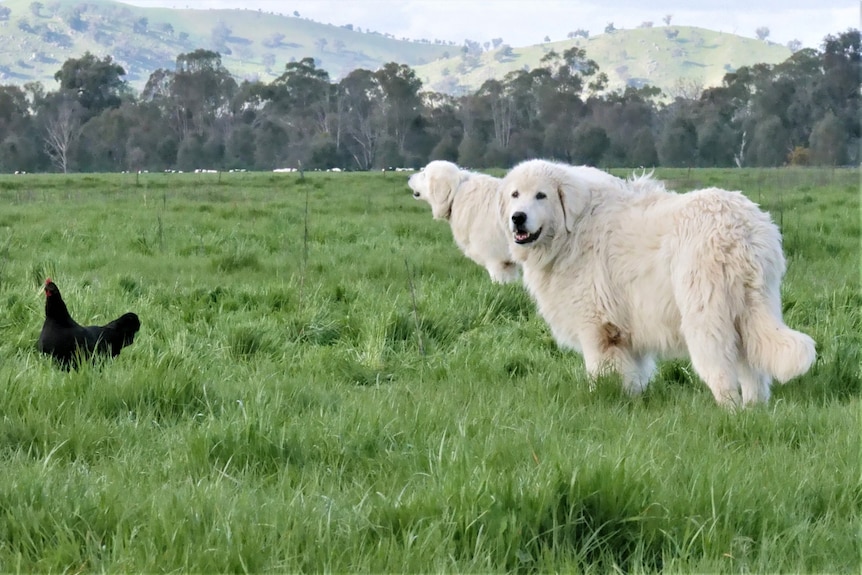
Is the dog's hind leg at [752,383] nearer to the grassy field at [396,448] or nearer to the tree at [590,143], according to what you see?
the grassy field at [396,448]

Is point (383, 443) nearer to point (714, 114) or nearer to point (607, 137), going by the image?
point (607, 137)

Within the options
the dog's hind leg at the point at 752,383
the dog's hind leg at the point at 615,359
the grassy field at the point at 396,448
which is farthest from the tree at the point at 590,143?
the dog's hind leg at the point at 752,383

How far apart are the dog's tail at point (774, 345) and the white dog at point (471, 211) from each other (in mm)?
5529

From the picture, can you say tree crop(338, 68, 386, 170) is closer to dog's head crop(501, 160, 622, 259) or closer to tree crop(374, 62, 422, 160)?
tree crop(374, 62, 422, 160)

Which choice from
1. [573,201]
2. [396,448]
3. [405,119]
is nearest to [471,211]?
[573,201]

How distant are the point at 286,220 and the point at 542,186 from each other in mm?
9556

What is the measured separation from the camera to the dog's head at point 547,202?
5.47 meters

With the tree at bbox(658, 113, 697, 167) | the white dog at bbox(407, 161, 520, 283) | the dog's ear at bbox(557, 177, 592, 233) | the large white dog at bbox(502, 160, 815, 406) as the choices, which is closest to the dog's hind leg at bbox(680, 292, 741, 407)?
the large white dog at bbox(502, 160, 815, 406)

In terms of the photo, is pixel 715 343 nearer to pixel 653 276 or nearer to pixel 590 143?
pixel 653 276

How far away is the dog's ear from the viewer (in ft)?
17.9

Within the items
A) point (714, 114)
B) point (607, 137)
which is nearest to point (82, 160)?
point (607, 137)

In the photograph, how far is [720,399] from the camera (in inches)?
175

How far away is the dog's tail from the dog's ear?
1374mm

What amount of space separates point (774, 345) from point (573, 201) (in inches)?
66.6
